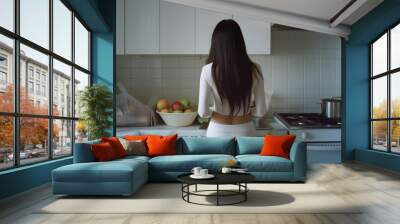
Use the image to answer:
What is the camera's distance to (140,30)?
869cm

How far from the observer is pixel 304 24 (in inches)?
305

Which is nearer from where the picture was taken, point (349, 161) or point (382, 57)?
point (382, 57)

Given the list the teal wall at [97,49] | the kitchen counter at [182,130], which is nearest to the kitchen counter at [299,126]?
the kitchen counter at [182,130]

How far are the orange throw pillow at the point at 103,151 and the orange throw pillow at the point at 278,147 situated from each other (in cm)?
202

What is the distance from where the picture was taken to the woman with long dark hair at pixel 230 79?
3395 mm

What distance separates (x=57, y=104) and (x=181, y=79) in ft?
11.7

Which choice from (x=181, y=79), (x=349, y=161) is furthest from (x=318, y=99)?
(x=181, y=79)

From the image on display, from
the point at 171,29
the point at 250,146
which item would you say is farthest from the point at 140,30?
the point at 250,146

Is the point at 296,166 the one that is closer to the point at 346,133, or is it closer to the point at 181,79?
the point at 346,133

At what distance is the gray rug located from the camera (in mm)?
3820

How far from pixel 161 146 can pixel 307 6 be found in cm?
333

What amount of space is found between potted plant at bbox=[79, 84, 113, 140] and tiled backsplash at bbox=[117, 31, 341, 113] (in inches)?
76.0

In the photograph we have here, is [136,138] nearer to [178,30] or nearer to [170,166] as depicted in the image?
[170,166]

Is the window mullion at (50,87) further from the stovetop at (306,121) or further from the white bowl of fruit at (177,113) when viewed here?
the stovetop at (306,121)
